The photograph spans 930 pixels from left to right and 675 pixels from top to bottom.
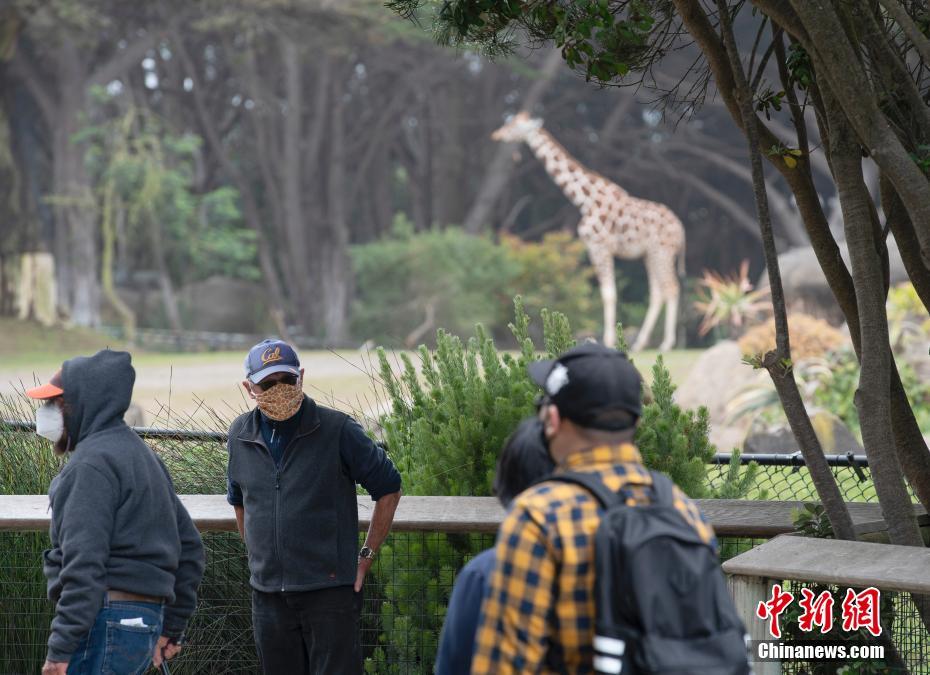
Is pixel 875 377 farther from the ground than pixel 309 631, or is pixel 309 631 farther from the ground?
pixel 875 377

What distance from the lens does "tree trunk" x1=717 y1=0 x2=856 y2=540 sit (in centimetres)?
365

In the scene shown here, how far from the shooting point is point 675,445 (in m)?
4.57

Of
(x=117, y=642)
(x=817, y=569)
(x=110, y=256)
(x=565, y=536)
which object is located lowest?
(x=117, y=642)

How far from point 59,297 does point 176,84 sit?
6.11m

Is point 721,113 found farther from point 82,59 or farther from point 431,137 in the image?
point 82,59

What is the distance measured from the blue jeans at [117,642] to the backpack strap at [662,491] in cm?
159

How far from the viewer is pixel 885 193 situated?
421cm

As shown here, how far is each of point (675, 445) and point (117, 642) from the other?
232 cm

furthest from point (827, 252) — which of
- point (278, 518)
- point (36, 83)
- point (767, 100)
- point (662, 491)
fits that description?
point (36, 83)

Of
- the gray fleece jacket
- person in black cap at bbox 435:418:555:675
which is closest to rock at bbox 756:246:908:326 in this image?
the gray fleece jacket

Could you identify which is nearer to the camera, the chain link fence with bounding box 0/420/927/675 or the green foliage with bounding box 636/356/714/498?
the chain link fence with bounding box 0/420/927/675

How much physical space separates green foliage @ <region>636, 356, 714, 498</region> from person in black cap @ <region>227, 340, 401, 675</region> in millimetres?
1284

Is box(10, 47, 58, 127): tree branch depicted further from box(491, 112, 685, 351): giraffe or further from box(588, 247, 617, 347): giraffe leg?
box(588, 247, 617, 347): giraffe leg

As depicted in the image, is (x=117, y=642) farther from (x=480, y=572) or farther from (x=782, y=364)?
(x=782, y=364)
